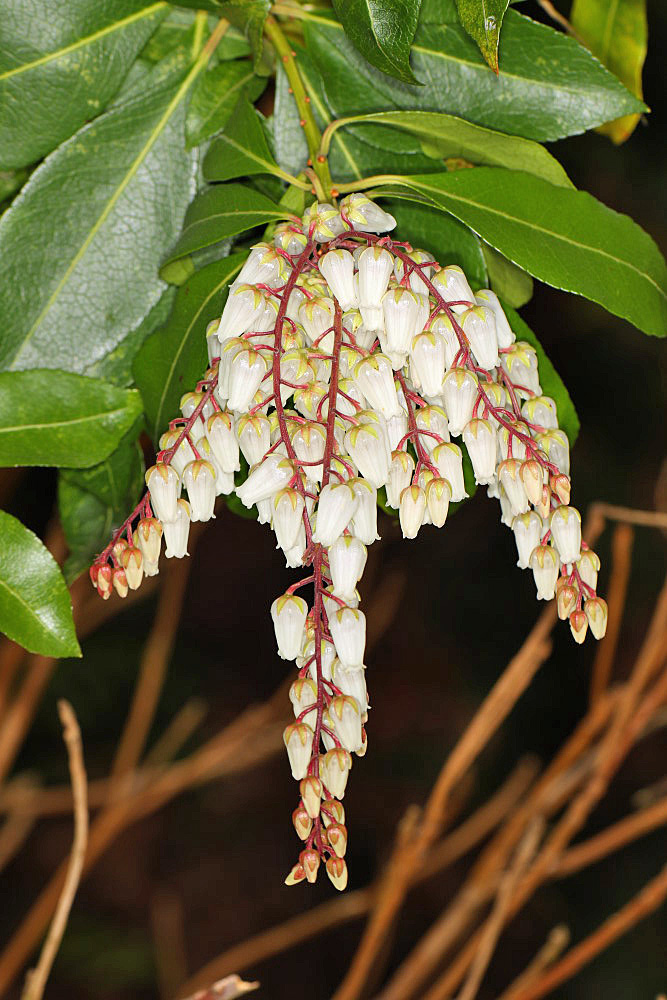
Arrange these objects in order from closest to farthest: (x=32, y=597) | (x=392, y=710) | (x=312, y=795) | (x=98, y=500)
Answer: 1. (x=312, y=795)
2. (x=32, y=597)
3. (x=98, y=500)
4. (x=392, y=710)

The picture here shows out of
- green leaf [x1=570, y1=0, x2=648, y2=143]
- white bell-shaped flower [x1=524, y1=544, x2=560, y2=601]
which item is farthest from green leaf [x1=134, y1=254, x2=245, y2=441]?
green leaf [x1=570, y1=0, x2=648, y2=143]

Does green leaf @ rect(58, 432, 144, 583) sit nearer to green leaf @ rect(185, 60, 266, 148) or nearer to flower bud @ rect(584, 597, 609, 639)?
green leaf @ rect(185, 60, 266, 148)

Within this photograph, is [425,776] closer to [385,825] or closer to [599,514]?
[385,825]

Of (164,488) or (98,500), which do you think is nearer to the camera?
(164,488)

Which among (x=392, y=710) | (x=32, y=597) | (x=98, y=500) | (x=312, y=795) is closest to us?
(x=312, y=795)

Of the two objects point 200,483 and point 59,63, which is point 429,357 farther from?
point 59,63

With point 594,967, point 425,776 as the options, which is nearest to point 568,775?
point 594,967

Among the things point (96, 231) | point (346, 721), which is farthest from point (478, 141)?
point (346, 721)
